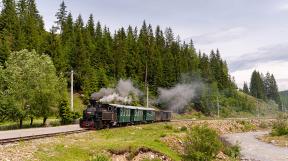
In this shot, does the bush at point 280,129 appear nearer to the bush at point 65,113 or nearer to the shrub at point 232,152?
the shrub at point 232,152

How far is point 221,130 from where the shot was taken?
74000 millimetres

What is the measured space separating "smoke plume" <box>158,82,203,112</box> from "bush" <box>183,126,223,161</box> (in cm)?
7520

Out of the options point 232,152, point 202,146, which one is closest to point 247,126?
point 232,152

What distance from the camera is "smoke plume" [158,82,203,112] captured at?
4279 inches

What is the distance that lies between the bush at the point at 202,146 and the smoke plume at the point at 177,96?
7520 centimetres

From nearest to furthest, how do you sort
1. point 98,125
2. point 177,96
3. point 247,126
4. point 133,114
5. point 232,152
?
1. point 232,152
2. point 98,125
3. point 133,114
4. point 247,126
5. point 177,96

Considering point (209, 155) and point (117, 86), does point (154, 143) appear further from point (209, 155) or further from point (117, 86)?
point (117, 86)

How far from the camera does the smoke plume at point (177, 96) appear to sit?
109 meters

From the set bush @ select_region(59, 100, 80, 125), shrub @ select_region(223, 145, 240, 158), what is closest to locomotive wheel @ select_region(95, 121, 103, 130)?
shrub @ select_region(223, 145, 240, 158)

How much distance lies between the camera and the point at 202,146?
30141 mm

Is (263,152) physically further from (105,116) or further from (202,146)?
(202,146)

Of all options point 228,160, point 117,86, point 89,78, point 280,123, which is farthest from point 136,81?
point 228,160

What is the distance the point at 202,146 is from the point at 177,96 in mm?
80635

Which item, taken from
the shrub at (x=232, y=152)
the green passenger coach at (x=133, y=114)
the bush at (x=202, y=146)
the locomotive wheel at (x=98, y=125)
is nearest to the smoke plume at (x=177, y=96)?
the green passenger coach at (x=133, y=114)
